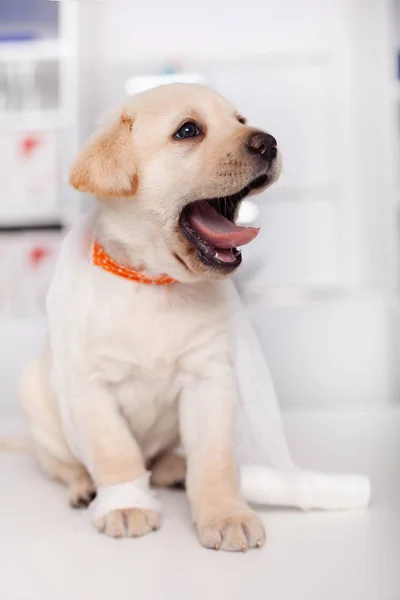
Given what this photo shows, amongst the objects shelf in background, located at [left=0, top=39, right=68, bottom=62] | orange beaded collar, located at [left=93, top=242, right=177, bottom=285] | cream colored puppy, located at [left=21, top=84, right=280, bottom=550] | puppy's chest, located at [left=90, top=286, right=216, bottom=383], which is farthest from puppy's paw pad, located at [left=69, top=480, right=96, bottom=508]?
shelf in background, located at [left=0, top=39, right=68, bottom=62]

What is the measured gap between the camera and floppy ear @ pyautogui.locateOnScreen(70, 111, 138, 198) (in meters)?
1.03

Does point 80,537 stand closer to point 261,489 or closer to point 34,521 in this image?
point 34,521

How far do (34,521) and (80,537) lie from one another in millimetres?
121

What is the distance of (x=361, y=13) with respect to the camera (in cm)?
324

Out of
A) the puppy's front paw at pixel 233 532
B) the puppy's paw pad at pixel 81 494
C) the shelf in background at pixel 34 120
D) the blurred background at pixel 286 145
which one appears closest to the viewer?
the puppy's front paw at pixel 233 532

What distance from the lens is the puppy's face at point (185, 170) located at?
3.31 ft

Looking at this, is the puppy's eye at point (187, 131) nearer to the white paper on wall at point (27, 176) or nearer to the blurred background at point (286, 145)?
the blurred background at point (286, 145)

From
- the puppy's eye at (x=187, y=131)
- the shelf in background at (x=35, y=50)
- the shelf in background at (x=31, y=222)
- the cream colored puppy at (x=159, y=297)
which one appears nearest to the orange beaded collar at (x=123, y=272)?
the cream colored puppy at (x=159, y=297)

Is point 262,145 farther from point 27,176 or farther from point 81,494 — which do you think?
point 27,176

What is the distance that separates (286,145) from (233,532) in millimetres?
1073

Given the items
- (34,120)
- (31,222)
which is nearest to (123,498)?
(31,222)

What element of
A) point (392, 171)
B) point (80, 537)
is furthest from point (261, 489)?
point (392, 171)

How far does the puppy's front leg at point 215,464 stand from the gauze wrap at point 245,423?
0.05 meters

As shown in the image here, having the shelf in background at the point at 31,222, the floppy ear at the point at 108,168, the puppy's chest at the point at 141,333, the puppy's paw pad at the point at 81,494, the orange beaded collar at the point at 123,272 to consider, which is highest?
the floppy ear at the point at 108,168
